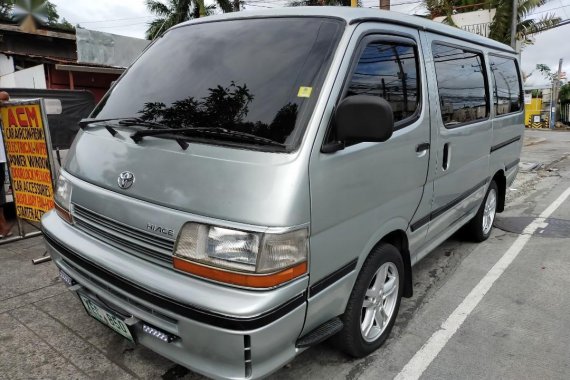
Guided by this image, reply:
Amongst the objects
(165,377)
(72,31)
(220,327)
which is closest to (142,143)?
(220,327)

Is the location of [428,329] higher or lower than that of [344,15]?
lower

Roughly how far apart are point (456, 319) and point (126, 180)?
255 cm

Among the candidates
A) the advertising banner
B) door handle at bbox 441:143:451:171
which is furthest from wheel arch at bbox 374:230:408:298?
the advertising banner

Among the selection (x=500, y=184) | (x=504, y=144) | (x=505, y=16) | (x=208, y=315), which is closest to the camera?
(x=208, y=315)

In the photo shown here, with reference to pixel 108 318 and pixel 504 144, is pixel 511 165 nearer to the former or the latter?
pixel 504 144

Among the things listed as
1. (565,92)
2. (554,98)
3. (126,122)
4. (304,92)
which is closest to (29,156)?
(126,122)

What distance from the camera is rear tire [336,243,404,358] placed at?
8.11 feet

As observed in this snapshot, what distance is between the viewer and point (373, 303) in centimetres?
270

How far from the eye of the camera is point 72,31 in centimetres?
1556

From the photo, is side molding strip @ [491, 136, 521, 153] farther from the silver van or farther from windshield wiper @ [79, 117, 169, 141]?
windshield wiper @ [79, 117, 169, 141]

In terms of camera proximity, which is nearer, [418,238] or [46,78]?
[418,238]

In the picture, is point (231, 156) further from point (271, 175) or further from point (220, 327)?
point (220, 327)

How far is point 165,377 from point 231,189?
1347mm

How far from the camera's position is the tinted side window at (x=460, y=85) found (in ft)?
10.6
